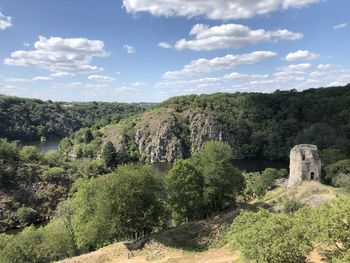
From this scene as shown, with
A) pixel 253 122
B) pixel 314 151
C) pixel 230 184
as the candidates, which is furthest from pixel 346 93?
pixel 230 184

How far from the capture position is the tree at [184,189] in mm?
45219

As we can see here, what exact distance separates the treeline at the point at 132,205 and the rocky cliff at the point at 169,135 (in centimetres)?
11337

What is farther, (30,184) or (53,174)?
(53,174)

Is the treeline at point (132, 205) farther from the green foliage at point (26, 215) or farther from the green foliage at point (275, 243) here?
the green foliage at point (26, 215)

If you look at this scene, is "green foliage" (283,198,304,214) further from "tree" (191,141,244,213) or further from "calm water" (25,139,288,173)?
"calm water" (25,139,288,173)

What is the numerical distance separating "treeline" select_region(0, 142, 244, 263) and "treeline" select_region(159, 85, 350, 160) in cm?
9446

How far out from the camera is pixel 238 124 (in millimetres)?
175750

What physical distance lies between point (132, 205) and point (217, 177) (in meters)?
12.3

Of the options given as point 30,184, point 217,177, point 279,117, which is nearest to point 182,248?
point 217,177

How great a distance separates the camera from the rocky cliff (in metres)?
165

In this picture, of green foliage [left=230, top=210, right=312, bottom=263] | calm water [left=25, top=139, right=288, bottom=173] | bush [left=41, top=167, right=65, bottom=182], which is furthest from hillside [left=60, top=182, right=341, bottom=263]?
calm water [left=25, top=139, right=288, bottom=173]

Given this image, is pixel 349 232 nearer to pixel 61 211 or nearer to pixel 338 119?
pixel 61 211

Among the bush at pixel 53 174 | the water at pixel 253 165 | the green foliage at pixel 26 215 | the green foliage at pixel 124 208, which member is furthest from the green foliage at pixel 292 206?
the water at pixel 253 165

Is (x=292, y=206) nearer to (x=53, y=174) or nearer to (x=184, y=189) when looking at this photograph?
(x=184, y=189)
